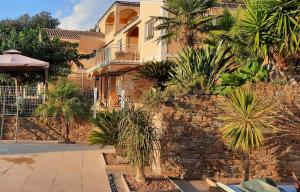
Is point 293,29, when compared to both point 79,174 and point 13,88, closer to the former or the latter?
point 79,174

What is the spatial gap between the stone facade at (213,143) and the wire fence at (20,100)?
21.3 feet

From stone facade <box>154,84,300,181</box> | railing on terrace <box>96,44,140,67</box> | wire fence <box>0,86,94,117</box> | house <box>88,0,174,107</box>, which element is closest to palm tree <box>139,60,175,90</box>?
house <box>88,0,174,107</box>

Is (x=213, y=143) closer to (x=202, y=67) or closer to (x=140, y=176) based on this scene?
(x=202, y=67)

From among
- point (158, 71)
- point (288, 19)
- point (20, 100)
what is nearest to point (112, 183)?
point (288, 19)

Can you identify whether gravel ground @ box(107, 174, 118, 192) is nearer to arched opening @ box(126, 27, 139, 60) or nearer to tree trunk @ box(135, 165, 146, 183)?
tree trunk @ box(135, 165, 146, 183)

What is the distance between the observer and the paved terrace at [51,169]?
375 inches

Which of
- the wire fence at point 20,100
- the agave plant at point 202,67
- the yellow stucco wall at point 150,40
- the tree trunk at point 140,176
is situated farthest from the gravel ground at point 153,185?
the yellow stucco wall at point 150,40

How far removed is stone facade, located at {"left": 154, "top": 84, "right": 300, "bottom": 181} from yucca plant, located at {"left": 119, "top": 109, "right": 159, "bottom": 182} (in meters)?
1.42

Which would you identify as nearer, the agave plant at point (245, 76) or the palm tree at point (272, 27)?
the palm tree at point (272, 27)

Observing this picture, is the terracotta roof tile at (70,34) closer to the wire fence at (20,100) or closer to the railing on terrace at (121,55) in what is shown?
the railing on terrace at (121,55)

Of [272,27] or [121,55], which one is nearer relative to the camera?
[272,27]

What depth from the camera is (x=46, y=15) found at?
Result: 70250 mm

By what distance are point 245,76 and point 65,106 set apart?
22.6 feet

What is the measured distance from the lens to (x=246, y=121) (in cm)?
1042
